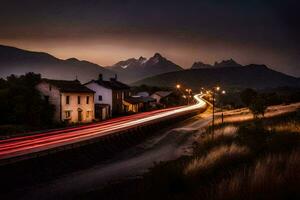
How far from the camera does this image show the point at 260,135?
56.7 feet

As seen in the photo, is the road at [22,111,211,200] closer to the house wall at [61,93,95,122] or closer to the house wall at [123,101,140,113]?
the house wall at [61,93,95,122]

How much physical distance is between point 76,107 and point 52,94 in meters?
4.62

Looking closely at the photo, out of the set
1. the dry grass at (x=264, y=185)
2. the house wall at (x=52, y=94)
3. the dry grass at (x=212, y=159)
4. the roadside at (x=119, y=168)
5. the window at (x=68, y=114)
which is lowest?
the roadside at (x=119, y=168)

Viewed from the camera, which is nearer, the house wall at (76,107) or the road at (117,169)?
the road at (117,169)

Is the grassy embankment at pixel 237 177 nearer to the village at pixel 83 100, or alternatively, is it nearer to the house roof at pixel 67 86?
the village at pixel 83 100

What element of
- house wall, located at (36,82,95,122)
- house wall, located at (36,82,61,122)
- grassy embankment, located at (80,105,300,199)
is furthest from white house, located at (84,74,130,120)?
grassy embankment, located at (80,105,300,199)

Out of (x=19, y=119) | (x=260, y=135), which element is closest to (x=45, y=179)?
(x=260, y=135)

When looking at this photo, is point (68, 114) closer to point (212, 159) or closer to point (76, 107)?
point (76, 107)

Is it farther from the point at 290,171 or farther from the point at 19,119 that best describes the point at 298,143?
the point at 19,119

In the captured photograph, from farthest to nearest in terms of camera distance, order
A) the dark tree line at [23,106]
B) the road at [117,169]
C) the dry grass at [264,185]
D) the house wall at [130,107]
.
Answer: the house wall at [130,107], the dark tree line at [23,106], the road at [117,169], the dry grass at [264,185]

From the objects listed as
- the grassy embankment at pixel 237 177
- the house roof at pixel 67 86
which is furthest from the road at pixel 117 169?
the house roof at pixel 67 86

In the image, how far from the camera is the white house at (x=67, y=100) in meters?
52.6

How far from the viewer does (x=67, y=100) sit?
2122 inches

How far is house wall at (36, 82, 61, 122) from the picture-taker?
5214cm
